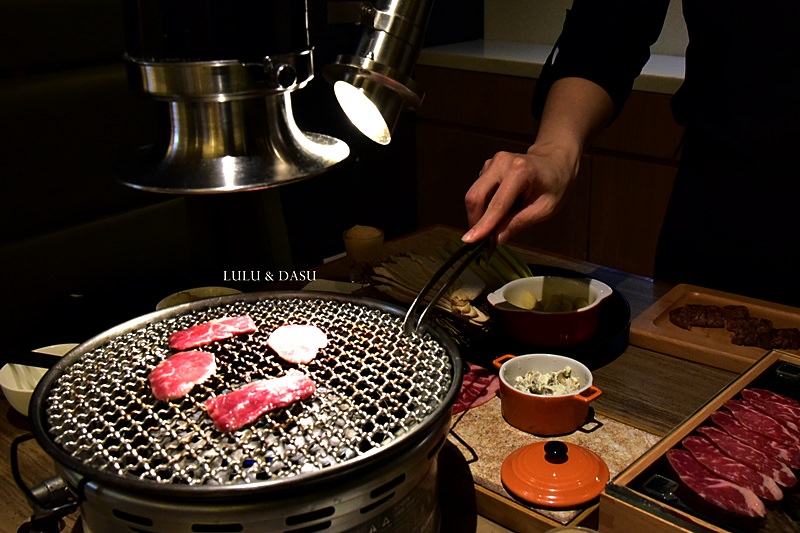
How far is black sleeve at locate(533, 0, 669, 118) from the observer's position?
190 cm

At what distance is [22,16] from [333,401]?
1.53m

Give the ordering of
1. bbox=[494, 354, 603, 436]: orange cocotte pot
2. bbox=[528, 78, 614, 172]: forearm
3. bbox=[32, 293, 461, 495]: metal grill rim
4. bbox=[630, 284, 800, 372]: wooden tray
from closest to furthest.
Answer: bbox=[32, 293, 461, 495]: metal grill rim < bbox=[494, 354, 603, 436]: orange cocotte pot < bbox=[630, 284, 800, 372]: wooden tray < bbox=[528, 78, 614, 172]: forearm

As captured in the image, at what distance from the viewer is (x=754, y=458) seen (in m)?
1.14

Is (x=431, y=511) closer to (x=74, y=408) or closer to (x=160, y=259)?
(x=74, y=408)

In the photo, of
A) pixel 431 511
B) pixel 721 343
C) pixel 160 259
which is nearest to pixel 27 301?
pixel 160 259

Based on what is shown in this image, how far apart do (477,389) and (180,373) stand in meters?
0.58

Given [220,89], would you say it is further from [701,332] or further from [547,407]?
[701,332]

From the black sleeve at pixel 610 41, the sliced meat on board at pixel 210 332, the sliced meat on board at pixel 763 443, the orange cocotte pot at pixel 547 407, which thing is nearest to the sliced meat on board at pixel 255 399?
the sliced meat on board at pixel 210 332

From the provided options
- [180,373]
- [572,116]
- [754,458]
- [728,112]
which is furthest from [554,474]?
[728,112]

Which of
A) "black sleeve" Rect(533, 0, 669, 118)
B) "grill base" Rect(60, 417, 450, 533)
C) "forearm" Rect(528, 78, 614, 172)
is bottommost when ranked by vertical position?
"grill base" Rect(60, 417, 450, 533)

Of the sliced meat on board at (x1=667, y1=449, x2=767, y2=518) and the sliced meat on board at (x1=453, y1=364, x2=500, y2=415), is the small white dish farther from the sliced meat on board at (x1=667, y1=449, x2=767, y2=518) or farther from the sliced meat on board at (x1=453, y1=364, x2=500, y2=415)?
the sliced meat on board at (x1=667, y1=449, x2=767, y2=518)

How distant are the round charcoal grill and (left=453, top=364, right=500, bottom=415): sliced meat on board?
0.26 metres

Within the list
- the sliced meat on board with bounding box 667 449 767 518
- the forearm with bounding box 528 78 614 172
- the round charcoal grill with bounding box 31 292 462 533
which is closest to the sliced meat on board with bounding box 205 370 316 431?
the round charcoal grill with bounding box 31 292 462 533

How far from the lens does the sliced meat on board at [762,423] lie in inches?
46.5
